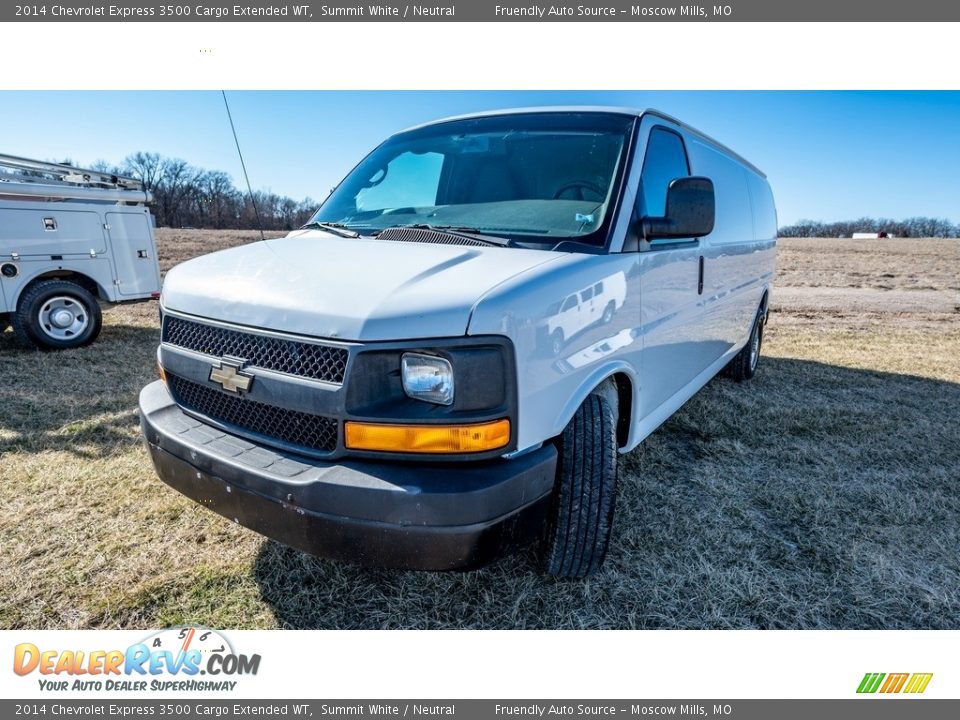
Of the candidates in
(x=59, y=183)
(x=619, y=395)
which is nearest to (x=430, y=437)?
(x=619, y=395)

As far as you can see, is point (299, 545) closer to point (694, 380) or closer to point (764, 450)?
point (694, 380)

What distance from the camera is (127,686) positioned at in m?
2.06

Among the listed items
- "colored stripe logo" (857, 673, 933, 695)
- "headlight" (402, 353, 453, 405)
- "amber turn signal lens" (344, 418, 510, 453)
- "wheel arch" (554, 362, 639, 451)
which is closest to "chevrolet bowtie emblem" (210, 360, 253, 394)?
"amber turn signal lens" (344, 418, 510, 453)

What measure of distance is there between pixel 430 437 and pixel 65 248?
26.0ft

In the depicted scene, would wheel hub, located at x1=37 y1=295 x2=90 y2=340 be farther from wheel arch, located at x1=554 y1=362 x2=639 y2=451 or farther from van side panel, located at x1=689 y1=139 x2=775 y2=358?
van side panel, located at x1=689 y1=139 x2=775 y2=358

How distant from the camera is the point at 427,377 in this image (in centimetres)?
186

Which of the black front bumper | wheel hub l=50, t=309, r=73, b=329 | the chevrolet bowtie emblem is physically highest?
the chevrolet bowtie emblem

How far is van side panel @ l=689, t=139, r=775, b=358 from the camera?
151 inches

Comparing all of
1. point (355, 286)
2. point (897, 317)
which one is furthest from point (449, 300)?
point (897, 317)

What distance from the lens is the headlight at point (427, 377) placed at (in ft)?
6.06

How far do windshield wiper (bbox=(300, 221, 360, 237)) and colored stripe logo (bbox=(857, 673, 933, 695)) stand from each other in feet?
9.37

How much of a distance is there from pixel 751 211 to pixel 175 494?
522cm

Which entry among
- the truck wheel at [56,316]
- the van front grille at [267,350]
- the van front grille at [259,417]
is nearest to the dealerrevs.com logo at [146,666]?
the van front grille at [259,417]

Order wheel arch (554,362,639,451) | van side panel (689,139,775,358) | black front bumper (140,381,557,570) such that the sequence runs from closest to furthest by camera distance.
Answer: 1. black front bumper (140,381,557,570)
2. wheel arch (554,362,639,451)
3. van side panel (689,139,775,358)
